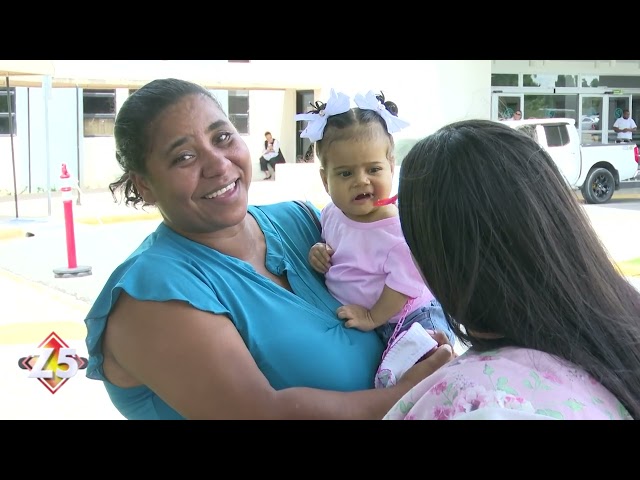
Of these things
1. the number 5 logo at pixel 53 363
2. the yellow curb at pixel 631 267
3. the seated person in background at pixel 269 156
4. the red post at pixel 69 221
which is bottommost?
the number 5 logo at pixel 53 363

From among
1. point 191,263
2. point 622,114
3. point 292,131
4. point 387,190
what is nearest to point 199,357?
point 191,263

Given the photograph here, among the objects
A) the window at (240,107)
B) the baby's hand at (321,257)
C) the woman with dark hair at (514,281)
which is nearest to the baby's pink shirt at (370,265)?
the baby's hand at (321,257)

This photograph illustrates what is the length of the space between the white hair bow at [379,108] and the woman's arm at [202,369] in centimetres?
79

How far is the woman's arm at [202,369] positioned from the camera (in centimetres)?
151

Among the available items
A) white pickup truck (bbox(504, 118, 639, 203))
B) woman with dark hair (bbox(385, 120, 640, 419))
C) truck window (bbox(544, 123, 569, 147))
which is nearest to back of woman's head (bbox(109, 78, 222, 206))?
woman with dark hair (bbox(385, 120, 640, 419))

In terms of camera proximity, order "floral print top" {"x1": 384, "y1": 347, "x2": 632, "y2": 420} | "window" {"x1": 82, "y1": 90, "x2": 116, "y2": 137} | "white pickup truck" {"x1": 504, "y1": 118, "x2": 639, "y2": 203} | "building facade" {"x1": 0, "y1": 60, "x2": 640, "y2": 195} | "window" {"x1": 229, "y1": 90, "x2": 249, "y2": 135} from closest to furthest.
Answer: "floral print top" {"x1": 384, "y1": 347, "x2": 632, "y2": 420} < "white pickup truck" {"x1": 504, "y1": 118, "x2": 639, "y2": 203} < "building facade" {"x1": 0, "y1": 60, "x2": 640, "y2": 195} < "window" {"x1": 82, "y1": 90, "x2": 116, "y2": 137} < "window" {"x1": 229, "y1": 90, "x2": 249, "y2": 135}

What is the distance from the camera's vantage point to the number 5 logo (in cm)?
485

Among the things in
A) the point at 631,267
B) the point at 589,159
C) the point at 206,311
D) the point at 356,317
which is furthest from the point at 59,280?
the point at 589,159

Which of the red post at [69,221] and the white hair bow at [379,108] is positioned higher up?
the white hair bow at [379,108]

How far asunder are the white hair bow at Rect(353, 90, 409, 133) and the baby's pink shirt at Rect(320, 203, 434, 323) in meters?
0.27

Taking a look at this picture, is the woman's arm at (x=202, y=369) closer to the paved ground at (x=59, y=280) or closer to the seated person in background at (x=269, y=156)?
the paved ground at (x=59, y=280)

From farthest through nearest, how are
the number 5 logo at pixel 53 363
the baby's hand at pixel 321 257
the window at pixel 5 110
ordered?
the window at pixel 5 110 < the number 5 logo at pixel 53 363 < the baby's hand at pixel 321 257

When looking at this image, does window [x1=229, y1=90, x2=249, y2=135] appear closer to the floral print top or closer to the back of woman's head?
the back of woman's head
